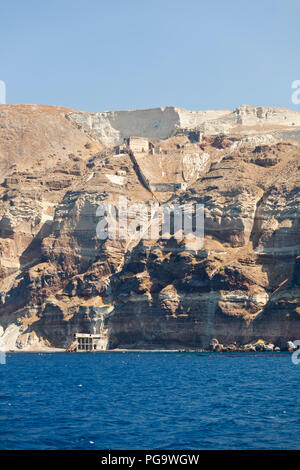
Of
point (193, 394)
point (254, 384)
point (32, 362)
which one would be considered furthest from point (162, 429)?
point (32, 362)

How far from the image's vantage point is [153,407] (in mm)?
80812

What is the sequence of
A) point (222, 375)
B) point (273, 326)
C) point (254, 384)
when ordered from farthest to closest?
point (273, 326) < point (222, 375) < point (254, 384)

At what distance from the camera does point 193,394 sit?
92.4 meters

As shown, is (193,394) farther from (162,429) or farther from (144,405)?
(162,429)

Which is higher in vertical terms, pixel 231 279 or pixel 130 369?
pixel 231 279

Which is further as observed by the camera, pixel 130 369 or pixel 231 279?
pixel 231 279

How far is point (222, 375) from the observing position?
11862 centimetres

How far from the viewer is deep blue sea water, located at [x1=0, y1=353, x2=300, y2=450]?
202 feet

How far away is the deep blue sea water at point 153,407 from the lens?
61.7m

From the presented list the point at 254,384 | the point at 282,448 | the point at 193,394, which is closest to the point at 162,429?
the point at 282,448
